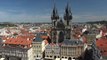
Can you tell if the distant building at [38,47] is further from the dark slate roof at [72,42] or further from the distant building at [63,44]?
the dark slate roof at [72,42]

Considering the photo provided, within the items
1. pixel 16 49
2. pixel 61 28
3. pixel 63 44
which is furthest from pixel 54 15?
pixel 16 49

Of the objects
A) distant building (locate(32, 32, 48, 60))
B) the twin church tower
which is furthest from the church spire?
distant building (locate(32, 32, 48, 60))

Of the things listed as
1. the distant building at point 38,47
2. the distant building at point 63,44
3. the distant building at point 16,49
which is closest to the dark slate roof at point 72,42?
the distant building at point 63,44

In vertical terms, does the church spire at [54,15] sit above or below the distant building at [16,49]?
above

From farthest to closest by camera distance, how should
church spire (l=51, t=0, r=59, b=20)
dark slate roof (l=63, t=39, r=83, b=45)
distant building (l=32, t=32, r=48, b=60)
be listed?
church spire (l=51, t=0, r=59, b=20) < distant building (l=32, t=32, r=48, b=60) < dark slate roof (l=63, t=39, r=83, b=45)

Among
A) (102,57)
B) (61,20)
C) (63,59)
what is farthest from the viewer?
(61,20)

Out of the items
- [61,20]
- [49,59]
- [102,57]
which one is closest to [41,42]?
[49,59]

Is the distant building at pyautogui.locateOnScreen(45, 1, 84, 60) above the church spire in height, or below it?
below

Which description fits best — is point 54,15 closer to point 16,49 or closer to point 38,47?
point 38,47

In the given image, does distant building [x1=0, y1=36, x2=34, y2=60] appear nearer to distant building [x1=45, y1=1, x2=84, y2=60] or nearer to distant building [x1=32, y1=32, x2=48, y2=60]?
distant building [x1=32, y1=32, x2=48, y2=60]

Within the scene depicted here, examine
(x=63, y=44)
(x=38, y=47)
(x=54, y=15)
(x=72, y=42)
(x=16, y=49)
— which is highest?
(x=54, y=15)

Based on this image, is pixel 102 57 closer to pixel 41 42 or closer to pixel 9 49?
pixel 41 42
